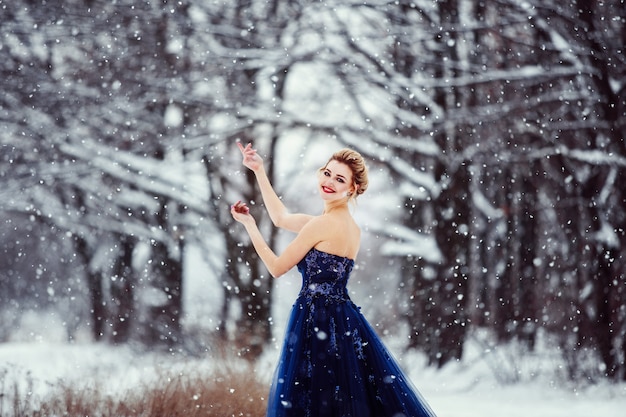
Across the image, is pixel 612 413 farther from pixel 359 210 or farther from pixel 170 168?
pixel 170 168

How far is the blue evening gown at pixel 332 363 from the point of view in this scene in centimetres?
348

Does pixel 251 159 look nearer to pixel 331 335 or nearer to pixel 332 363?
pixel 331 335

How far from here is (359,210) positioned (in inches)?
384

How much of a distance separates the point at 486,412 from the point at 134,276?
177 inches

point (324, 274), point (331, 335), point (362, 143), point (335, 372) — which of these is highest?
point (362, 143)

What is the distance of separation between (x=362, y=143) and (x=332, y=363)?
4980 mm

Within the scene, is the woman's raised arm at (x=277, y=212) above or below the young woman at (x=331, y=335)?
above

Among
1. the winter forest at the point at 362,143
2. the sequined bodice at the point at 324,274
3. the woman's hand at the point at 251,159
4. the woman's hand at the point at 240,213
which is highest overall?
the winter forest at the point at 362,143

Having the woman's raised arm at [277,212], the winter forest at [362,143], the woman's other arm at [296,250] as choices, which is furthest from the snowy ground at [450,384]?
the woman's other arm at [296,250]

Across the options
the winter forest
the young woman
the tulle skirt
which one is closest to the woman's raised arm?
the young woman

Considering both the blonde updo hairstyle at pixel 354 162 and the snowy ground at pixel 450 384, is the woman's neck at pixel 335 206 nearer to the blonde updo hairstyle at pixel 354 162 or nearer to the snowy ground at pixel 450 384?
the blonde updo hairstyle at pixel 354 162

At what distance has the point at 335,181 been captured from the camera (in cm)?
360

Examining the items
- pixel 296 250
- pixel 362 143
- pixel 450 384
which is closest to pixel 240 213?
pixel 296 250

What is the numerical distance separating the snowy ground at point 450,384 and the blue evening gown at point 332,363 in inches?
120
